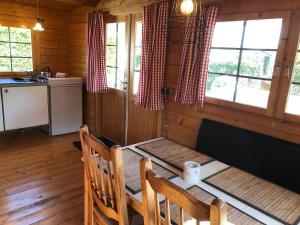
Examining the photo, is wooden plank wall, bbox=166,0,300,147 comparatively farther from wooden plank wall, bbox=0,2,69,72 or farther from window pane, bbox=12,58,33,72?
window pane, bbox=12,58,33,72

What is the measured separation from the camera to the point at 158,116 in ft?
9.68

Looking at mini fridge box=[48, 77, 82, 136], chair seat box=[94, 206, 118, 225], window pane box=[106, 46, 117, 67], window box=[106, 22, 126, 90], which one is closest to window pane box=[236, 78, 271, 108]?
chair seat box=[94, 206, 118, 225]

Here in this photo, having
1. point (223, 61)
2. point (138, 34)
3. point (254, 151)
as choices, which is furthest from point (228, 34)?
point (138, 34)

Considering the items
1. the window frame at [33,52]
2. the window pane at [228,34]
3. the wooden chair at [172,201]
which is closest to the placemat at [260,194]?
the wooden chair at [172,201]

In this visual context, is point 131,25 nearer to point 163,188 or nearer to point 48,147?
point 48,147

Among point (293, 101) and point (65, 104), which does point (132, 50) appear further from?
point (293, 101)

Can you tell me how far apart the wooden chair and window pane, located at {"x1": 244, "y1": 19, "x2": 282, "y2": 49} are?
4.95ft

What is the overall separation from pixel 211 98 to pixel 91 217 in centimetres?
145

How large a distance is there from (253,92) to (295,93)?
32cm

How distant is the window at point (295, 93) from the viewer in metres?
1.78

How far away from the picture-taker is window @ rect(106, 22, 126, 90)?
3.44 metres

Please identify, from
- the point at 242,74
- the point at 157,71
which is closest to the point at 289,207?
the point at 242,74

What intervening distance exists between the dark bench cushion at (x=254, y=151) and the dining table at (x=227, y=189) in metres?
0.33

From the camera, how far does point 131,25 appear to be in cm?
321
